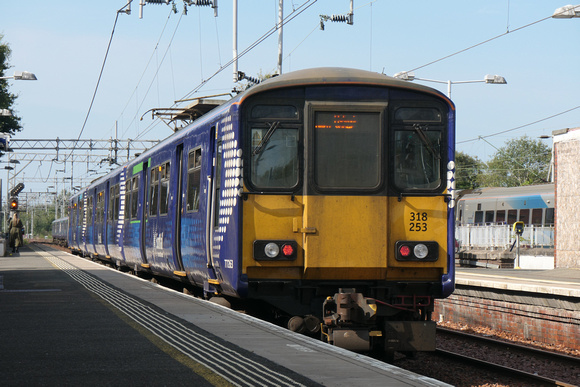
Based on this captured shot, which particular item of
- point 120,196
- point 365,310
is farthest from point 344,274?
point 120,196

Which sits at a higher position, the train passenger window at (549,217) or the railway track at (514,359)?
the train passenger window at (549,217)

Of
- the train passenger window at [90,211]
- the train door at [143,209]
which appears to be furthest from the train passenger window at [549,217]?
the train door at [143,209]

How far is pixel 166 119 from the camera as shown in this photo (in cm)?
1900

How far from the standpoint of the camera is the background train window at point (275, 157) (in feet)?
29.1

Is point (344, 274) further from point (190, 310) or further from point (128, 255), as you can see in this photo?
point (128, 255)

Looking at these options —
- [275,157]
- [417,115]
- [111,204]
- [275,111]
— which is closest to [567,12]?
[111,204]

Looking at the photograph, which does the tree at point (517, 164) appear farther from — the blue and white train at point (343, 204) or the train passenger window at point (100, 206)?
the blue and white train at point (343, 204)

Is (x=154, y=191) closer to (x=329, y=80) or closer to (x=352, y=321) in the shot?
(x=329, y=80)

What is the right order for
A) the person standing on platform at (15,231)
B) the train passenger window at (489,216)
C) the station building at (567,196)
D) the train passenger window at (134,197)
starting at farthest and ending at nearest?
the train passenger window at (489,216) < the person standing on platform at (15,231) < the station building at (567,196) < the train passenger window at (134,197)

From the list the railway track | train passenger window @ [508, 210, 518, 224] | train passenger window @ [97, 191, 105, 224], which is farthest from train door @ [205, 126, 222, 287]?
train passenger window @ [508, 210, 518, 224]

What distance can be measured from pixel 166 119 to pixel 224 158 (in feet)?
32.4

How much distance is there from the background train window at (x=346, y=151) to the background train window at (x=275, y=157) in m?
0.26

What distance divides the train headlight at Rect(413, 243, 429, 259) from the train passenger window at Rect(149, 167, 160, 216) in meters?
7.04

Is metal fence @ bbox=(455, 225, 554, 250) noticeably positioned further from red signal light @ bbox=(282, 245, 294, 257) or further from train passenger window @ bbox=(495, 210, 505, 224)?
red signal light @ bbox=(282, 245, 294, 257)
